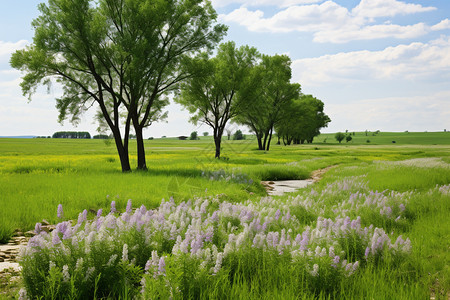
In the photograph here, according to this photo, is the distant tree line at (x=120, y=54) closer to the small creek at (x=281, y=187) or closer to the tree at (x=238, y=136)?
the small creek at (x=281, y=187)

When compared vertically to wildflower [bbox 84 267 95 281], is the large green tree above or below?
above

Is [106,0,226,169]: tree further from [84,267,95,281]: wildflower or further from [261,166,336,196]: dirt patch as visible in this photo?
[84,267,95,281]: wildflower

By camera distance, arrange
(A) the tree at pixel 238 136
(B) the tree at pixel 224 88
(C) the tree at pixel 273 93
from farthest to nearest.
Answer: (C) the tree at pixel 273 93, (B) the tree at pixel 224 88, (A) the tree at pixel 238 136

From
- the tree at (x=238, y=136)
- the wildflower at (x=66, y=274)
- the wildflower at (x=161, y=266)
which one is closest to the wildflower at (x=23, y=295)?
the wildflower at (x=66, y=274)

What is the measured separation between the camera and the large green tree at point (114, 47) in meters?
18.3

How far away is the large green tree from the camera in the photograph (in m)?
18.3

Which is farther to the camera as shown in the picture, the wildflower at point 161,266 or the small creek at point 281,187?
the small creek at point 281,187

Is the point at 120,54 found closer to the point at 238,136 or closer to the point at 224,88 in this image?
the point at 238,136

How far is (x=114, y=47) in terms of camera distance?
62.5 feet

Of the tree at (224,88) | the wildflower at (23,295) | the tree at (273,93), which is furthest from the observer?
the tree at (273,93)

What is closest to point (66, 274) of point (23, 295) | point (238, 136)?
point (23, 295)

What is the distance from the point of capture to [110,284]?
346 cm

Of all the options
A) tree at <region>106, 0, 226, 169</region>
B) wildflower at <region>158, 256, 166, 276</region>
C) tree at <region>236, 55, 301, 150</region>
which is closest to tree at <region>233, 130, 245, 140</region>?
wildflower at <region>158, 256, 166, 276</region>

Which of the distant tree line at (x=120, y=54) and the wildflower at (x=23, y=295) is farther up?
the distant tree line at (x=120, y=54)
